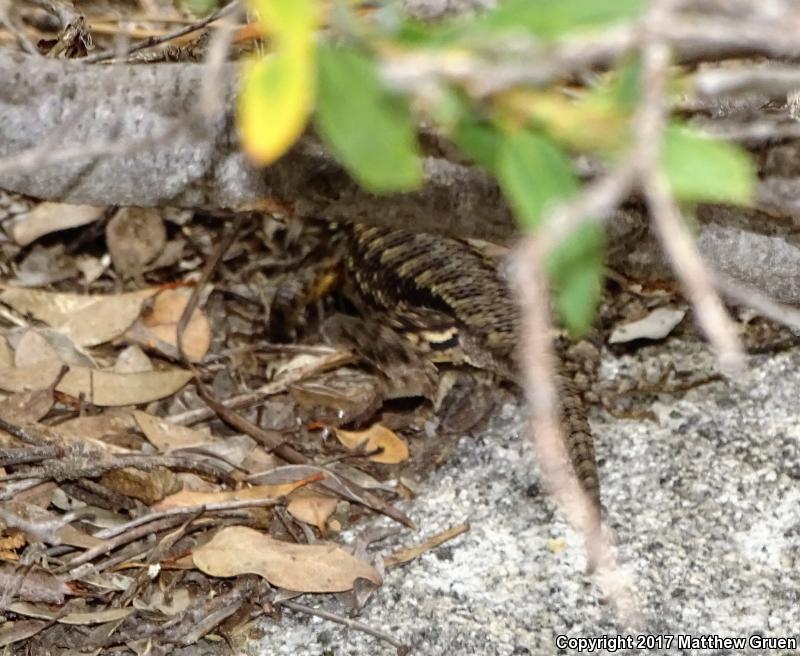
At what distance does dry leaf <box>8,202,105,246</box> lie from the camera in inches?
130

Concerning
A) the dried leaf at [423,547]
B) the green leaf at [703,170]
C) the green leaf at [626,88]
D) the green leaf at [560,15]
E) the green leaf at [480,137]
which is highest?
the green leaf at [560,15]

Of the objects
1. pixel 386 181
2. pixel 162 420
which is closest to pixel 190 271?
pixel 162 420

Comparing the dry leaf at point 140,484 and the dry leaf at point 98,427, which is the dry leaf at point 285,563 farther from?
the dry leaf at point 98,427

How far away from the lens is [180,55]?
254 centimetres

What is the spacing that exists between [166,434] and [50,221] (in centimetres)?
98

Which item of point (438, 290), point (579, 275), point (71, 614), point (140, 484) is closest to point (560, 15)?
point (579, 275)

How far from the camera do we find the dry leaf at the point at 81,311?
9.98 feet

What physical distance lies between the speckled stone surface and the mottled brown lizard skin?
0.85 feet

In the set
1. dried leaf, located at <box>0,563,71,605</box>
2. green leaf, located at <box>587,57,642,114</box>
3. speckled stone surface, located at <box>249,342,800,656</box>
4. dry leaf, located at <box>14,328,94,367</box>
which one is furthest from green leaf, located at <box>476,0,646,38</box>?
dry leaf, located at <box>14,328,94,367</box>

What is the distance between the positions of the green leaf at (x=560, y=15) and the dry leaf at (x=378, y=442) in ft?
6.49

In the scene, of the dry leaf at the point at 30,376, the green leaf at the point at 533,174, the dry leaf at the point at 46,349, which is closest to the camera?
the green leaf at the point at 533,174

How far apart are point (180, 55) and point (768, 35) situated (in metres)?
2.01

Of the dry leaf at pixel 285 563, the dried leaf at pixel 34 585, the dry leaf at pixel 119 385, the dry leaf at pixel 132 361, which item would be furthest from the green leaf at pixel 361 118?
the dry leaf at pixel 132 361

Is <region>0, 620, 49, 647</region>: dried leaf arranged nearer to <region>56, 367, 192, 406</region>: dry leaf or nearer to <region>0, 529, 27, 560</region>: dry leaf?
<region>0, 529, 27, 560</region>: dry leaf
